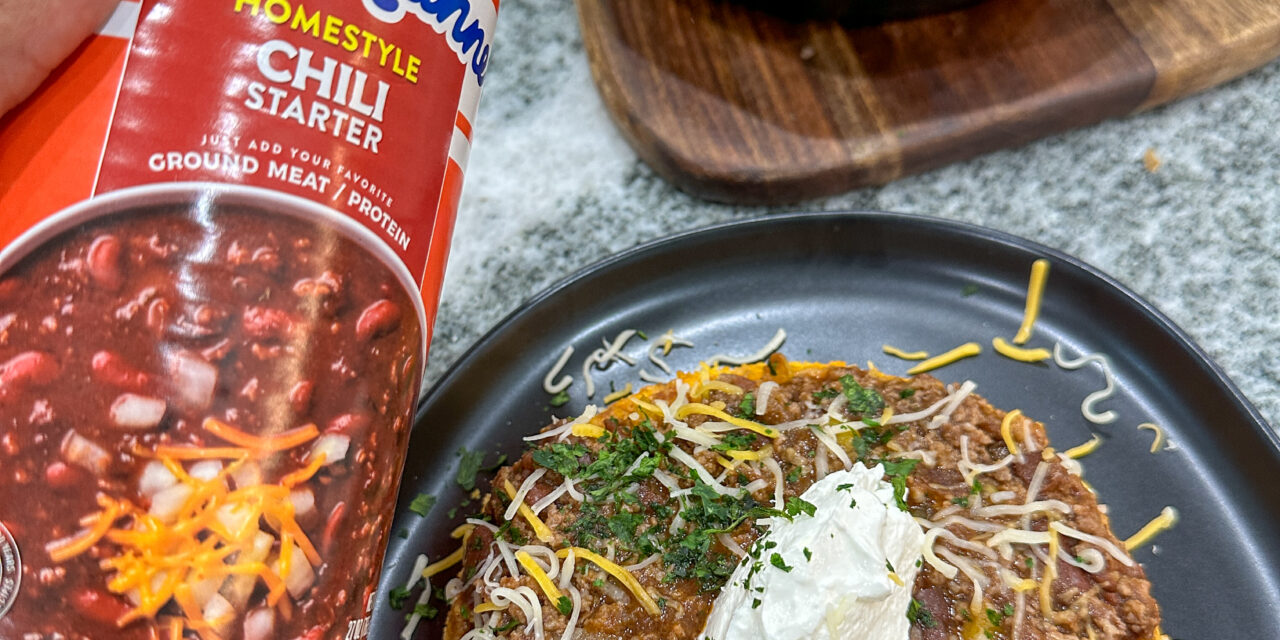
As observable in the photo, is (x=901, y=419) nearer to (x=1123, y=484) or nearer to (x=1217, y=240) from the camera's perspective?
(x=1123, y=484)

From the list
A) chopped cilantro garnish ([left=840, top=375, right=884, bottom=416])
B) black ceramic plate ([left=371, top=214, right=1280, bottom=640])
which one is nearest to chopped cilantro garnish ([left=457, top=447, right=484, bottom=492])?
black ceramic plate ([left=371, top=214, right=1280, bottom=640])

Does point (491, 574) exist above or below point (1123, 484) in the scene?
below

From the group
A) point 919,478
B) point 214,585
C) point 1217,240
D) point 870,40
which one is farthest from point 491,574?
point 1217,240

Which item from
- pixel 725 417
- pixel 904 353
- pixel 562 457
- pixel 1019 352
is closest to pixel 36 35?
pixel 562 457

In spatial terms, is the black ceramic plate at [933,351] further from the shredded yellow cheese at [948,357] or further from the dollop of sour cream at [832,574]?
the dollop of sour cream at [832,574]

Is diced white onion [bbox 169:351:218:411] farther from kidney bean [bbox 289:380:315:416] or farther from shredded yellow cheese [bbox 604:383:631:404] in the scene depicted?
shredded yellow cheese [bbox 604:383:631:404]
